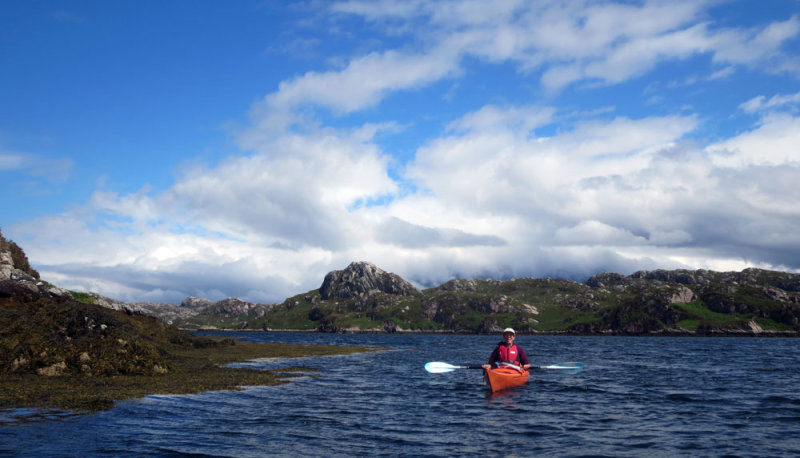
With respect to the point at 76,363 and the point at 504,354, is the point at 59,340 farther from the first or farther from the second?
the point at 504,354

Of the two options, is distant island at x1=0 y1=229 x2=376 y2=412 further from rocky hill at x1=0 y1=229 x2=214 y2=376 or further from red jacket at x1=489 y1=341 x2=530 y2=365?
red jacket at x1=489 y1=341 x2=530 y2=365

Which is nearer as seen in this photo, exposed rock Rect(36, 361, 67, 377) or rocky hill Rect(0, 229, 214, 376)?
exposed rock Rect(36, 361, 67, 377)

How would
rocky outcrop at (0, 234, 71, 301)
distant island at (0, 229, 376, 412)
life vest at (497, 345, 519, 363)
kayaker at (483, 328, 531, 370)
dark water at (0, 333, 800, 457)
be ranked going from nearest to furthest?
dark water at (0, 333, 800, 457), distant island at (0, 229, 376, 412), kayaker at (483, 328, 531, 370), life vest at (497, 345, 519, 363), rocky outcrop at (0, 234, 71, 301)

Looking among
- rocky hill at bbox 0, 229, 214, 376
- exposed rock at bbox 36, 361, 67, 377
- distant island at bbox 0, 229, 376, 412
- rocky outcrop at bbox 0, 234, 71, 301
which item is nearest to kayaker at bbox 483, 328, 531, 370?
distant island at bbox 0, 229, 376, 412

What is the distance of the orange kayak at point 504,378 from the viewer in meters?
29.9

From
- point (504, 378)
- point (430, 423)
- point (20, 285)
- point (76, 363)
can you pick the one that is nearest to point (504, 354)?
point (504, 378)

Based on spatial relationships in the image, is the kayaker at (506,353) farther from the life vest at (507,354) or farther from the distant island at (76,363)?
the distant island at (76,363)

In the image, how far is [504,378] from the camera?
102ft

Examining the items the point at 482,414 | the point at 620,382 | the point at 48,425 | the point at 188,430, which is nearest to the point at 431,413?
the point at 482,414

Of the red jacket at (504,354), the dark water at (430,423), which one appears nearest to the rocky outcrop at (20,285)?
the dark water at (430,423)

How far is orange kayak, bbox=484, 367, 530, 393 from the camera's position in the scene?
29875mm

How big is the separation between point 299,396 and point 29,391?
12382 mm

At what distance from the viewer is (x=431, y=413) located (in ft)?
76.1

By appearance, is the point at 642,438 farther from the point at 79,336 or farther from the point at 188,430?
the point at 79,336
